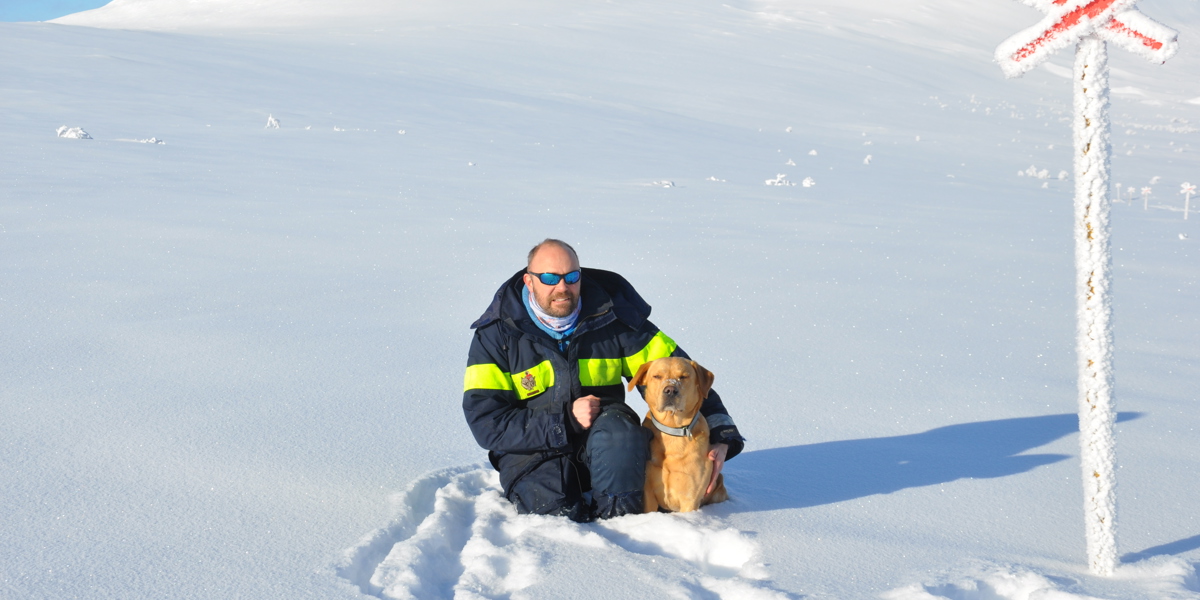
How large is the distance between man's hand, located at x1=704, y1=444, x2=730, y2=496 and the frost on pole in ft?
3.43

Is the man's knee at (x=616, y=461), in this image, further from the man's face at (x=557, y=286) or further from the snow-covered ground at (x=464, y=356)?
the man's face at (x=557, y=286)

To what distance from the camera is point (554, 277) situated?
2.87m

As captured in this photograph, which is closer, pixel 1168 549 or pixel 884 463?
pixel 1168 549

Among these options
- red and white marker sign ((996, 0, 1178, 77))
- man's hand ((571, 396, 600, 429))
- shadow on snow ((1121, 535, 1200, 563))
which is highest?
red and white marker sign ((996, 0, 1178, 77))

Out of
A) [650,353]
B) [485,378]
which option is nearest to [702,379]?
[650,353]

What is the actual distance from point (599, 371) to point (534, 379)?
228 mm

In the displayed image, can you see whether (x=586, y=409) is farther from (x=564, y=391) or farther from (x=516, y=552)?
(x=516, y=552)

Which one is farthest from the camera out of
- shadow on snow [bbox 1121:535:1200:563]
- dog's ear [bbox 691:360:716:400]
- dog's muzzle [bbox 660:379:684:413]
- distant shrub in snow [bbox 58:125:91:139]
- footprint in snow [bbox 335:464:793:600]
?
distant shrub in snow [bbox 58:125:91:139]

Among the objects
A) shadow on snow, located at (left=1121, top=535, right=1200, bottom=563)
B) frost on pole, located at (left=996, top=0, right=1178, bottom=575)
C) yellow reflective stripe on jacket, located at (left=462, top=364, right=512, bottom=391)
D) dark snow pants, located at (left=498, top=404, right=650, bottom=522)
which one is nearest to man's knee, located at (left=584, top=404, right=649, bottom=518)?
dark snow pants, located at (left=498, top=404, right=650, bottom=522)

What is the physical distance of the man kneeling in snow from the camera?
2.88 m

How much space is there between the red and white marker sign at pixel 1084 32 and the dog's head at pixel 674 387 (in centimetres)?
124

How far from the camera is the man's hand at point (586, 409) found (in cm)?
286

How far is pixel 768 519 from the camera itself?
2.91 m

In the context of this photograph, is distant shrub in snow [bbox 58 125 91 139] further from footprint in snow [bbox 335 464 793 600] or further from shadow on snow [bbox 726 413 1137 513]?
shadow on snow [bbox 726 413 1137 513]
